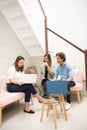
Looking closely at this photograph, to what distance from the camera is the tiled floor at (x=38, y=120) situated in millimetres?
2549

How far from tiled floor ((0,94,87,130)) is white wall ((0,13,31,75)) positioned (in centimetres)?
126

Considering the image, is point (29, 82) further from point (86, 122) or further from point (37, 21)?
point (37, 21)

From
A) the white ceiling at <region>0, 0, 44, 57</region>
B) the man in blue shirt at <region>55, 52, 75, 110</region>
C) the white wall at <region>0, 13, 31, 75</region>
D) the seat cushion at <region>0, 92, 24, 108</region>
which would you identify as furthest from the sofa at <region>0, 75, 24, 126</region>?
the white ceiling at <region>0, 0, 44, 57</region>

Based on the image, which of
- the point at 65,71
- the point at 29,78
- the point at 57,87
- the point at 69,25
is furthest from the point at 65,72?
the point at 69,25

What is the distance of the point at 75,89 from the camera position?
12.5 feet

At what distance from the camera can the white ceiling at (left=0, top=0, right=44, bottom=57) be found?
3996 mm

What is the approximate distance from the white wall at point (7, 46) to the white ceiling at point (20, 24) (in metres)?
0.12

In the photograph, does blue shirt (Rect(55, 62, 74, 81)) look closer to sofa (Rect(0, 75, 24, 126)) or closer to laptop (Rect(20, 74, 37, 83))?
laptop (Rect(20, 74, 37, 83))

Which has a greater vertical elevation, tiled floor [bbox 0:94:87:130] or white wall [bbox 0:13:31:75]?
white wall [bbox 0:13:31:75]

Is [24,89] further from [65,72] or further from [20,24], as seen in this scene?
[20,24]

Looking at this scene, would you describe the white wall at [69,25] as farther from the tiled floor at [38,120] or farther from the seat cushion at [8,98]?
the seat cushion at [8,98]

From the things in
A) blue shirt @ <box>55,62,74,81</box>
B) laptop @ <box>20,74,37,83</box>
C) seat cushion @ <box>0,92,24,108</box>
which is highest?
blue shirt @ <box>55,62,74,81</box>

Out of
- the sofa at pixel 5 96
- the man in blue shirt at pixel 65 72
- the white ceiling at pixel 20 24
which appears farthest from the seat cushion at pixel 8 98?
the white ceiling at pixel 20 24

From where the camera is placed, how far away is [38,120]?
2826 mm
